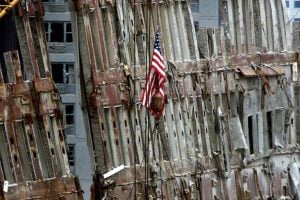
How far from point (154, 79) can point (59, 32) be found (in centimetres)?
1572

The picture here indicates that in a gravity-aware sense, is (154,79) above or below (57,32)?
below

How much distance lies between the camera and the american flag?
40000mm

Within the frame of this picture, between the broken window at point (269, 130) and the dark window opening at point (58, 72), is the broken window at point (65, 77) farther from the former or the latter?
the broken window at point (269, 130)

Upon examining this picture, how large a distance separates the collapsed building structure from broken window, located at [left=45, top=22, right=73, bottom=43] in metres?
9.73

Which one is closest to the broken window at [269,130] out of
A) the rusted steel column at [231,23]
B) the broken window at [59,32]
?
the rusted steel column at [231,23]

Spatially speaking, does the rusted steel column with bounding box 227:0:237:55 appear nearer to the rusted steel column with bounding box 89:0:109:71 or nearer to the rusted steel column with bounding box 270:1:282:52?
the rusted steel column with bounding box 270:1:282:52

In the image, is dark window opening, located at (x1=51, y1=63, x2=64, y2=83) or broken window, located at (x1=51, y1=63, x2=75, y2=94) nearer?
broken window, located at (x1=51, y1=63, x2=75, y2=94)

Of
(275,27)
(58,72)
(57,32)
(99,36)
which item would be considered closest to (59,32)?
(57,32)

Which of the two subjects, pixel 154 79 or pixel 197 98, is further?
pixel 197 98

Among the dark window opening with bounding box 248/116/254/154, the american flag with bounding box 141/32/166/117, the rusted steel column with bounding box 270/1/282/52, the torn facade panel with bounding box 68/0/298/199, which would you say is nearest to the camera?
the american flag with bounding box 141/32/166/117

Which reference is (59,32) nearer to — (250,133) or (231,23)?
(231,23)

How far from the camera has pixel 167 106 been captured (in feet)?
143

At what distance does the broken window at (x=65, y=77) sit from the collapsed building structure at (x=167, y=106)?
9.17 meters

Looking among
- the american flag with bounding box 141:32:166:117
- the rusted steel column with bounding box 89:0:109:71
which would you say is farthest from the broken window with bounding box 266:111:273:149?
the american flag with bounding box 141:32:166:117
